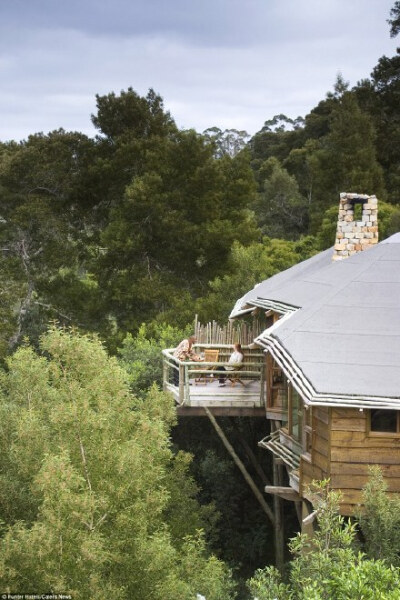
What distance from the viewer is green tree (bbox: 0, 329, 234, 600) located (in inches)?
372

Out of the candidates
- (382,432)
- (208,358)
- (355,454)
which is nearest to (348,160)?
(208,358)

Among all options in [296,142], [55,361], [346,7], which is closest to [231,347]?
[55,361]

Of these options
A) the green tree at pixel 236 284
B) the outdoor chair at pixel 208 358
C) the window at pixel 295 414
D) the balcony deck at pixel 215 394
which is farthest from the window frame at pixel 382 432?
the green tree at pixel 236 284

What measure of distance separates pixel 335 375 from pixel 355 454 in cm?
129

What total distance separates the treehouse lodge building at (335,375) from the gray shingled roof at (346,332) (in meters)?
0.02

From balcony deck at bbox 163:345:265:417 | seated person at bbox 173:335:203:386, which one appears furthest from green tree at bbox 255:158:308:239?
balcony deck at bbox 163:345:265:417

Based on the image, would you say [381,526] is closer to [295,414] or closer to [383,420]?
[383,420]

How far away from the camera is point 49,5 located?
3944cm

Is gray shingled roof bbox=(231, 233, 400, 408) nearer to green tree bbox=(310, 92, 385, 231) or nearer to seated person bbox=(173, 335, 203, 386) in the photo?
seated person bbox=(173, 335, 203, 386)

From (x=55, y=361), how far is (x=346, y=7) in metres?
29.3

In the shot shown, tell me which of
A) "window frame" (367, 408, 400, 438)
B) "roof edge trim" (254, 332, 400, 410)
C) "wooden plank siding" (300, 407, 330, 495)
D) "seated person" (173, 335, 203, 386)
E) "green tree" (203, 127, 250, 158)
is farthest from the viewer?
"green tree" (203, 127, 250, 158)

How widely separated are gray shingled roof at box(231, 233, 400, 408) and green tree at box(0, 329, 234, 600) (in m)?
2.61

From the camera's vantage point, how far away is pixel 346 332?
12.8m

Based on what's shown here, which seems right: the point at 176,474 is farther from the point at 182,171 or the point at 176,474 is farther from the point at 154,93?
the point at 154,93
